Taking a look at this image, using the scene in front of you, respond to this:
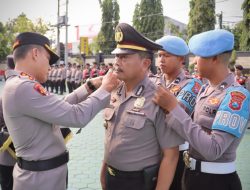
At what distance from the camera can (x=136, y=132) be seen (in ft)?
6.69

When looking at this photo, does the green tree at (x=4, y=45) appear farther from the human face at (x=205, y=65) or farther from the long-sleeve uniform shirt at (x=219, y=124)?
the long-sleeve uniform shirt at (x=219, y=124)

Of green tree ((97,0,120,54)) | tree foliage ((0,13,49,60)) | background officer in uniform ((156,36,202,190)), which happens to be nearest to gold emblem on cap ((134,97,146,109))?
background officer in uniform ((156,36,202,190))

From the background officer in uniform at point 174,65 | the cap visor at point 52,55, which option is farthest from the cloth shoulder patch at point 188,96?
the cap visor at point 52,55

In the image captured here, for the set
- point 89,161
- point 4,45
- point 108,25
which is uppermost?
point 108,25

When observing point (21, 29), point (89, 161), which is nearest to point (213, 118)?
point (89, 161)

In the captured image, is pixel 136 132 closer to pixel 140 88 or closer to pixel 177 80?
pixel 140 88

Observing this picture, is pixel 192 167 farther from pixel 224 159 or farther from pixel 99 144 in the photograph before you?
pixel 99 144

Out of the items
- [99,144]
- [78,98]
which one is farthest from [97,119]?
[78,98]

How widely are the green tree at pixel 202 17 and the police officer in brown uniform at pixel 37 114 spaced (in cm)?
3661

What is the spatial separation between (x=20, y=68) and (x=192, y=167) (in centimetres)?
143

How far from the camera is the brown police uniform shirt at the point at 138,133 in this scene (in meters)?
2.01

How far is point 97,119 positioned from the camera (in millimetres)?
10070

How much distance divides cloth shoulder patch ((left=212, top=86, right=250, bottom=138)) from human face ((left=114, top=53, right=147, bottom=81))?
629 millimetres

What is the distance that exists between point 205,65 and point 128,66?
54cm
